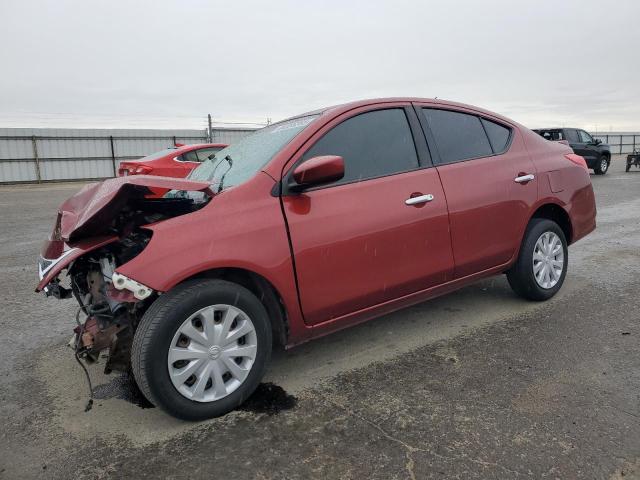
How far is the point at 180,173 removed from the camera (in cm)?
1076

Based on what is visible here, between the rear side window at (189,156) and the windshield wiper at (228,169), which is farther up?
the rear side window at (189,156)

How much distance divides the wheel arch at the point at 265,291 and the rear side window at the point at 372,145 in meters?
0.78

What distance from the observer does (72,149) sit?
2220cm

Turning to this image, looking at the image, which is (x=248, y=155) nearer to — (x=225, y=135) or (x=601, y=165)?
(x=601, y=165)

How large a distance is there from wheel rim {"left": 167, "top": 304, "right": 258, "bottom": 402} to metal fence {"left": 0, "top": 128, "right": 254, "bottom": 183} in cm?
1960

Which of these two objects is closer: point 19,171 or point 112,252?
point 112,252

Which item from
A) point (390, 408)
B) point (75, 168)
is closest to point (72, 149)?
point (75, 168)

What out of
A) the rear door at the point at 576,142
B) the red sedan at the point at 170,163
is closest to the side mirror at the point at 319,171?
the red sedan at the point at 170,163

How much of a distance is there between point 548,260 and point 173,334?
3.11 m

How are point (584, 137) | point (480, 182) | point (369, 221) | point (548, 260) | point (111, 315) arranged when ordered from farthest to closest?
1. point (584, 137)
2. point (548, 260)
3. point (480, 182)
4. point (369, 221)
5. point (111, 315)

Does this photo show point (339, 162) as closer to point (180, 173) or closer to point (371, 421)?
point (371, 421)

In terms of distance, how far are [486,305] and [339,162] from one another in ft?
7.29

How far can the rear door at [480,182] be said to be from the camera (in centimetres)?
344

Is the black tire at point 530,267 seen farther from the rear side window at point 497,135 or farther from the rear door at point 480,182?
the rear side window at point 497,135
